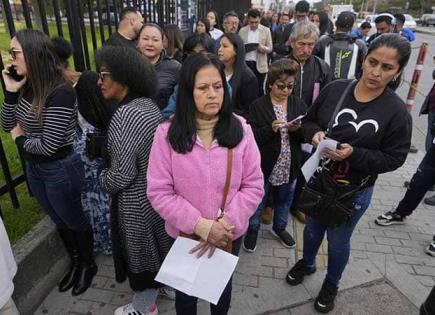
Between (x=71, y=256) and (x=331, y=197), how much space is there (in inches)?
83.7

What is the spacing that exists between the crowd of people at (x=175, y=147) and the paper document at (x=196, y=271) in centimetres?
6

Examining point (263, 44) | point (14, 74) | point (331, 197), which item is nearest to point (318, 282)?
point (331, 197)

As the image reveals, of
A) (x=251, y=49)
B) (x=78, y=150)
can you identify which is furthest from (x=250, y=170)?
(x=251, y=49)

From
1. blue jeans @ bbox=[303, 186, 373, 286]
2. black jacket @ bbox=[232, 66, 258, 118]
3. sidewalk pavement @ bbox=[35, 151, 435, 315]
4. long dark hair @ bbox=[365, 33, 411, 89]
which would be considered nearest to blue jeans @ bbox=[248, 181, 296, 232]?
sidewalk pavement @ bbox=[35, 151, 435, 315]

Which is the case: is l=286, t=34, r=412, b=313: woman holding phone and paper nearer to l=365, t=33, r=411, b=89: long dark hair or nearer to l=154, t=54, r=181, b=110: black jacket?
l=365, t=33, r=411, b=89: long dark hair

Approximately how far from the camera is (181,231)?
6.02ft

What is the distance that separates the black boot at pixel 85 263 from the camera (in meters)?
2.63

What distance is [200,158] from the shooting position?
5.52ft

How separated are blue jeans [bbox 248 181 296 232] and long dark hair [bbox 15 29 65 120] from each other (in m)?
1.90

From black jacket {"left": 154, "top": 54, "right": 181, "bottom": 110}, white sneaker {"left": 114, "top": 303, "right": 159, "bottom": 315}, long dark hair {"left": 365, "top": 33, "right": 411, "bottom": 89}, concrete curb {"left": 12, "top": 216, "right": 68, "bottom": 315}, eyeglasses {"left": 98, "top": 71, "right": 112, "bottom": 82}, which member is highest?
long dark hair {"left": 365, "top": 33, "right": 411, "bottom": 89}

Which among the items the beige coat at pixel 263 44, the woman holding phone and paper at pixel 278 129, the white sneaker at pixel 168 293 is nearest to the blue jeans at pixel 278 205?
the woman holding phone and paper at pixel 278 129

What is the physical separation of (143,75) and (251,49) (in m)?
4.32

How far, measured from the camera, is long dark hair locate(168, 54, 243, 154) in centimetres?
166

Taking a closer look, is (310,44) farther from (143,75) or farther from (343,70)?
(143,75)
